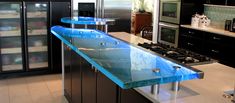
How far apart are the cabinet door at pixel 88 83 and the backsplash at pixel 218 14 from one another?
3.30 metres

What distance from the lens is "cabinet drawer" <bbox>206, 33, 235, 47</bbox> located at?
4297mm

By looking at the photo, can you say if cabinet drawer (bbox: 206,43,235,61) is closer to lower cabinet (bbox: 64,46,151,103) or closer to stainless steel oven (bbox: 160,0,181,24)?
stainless steel oven (bbox: 160,0,181,24)

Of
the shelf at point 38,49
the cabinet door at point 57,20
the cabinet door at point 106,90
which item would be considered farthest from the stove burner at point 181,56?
the shelf at point 38,49

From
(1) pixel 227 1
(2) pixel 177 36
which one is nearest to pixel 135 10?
(2) pixel 177 36

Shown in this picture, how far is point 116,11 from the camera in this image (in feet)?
17.8

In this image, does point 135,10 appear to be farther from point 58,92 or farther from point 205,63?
point 205,63

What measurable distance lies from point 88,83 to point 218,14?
3.64 metres

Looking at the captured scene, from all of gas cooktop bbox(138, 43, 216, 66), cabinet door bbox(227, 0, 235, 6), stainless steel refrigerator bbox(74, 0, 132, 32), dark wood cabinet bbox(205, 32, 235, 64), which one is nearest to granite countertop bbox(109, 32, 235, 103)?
gas cooktop bbox(138, 43, 216, 66)

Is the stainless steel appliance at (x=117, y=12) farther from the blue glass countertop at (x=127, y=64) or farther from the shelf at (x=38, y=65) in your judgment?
the blue glass countertop at (x=127, y=64)

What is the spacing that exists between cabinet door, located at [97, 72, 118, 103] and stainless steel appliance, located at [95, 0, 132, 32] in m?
2.87

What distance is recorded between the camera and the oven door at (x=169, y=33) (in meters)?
5.73

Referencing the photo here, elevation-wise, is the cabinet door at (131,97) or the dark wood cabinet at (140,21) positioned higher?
the dark wood cabinet at (140,21)

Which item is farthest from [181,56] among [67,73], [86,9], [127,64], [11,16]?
[11,16]

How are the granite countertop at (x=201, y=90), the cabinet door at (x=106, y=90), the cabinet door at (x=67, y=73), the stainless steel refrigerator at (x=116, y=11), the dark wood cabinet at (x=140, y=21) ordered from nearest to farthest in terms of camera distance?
the granite countertop at (x=201, y=90) < the cabinet door at (x=106, y=90) < the cabinet door at (x=67, y=73) < the stainless steel refrigerator at (x=116, y=11) < the dark wood cabinet at (x=140, y=21)
